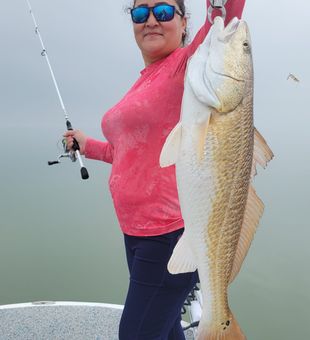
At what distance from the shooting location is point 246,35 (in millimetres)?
1626

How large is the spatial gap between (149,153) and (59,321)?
243cm

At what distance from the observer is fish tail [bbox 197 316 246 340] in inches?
65.7

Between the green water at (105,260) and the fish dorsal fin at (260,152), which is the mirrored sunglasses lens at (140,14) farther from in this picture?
the green water at (105,260)

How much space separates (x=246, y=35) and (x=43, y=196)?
1962cm

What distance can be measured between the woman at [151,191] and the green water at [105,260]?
594 cm

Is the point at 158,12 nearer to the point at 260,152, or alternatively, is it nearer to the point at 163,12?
the point at 163,12

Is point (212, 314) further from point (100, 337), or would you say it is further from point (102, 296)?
point (102, 296)

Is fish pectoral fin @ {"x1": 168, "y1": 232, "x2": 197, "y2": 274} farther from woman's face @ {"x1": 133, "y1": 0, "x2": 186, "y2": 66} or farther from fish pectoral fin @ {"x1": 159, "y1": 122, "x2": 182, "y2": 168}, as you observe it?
woman's face @ {"x1": 133, "y1": 0, "x2": 186, "y2": 66}

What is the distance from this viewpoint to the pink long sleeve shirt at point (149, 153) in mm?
1891

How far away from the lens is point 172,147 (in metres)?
1.58

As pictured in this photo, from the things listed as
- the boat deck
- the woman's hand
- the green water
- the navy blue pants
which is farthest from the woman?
the green water

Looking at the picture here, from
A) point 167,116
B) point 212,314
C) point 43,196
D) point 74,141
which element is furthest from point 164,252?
point 43,196

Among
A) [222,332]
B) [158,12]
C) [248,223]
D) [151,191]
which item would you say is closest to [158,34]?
[158,12]

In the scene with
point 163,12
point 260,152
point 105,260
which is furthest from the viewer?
point 105,260
